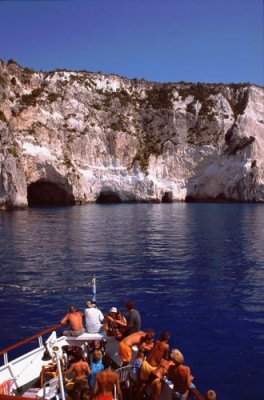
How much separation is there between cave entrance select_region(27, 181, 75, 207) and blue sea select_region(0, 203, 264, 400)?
44965 millimetres

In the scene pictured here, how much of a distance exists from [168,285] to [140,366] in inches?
501

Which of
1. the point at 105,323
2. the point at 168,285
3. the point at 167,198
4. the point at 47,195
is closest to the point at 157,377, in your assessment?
the point at 105,323

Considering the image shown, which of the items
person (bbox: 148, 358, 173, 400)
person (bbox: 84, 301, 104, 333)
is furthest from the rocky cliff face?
person (bbox: 148, 358, 173, 400)

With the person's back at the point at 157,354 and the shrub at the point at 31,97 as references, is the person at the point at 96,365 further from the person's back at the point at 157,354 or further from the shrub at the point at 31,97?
the shrub at the point at 31,97

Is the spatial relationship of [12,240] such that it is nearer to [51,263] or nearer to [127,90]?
[51,263]

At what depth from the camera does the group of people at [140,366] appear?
908 cm

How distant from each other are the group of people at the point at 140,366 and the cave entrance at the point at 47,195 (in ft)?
250

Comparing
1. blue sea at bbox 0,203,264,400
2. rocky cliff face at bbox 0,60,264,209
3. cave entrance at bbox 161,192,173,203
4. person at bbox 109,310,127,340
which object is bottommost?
blue sea at bbox 0,203,264,400

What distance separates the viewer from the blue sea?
569 inches

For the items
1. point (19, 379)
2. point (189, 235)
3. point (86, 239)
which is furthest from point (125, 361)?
point (189, 235)

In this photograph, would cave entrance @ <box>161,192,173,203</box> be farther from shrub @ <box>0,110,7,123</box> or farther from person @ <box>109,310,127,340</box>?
person @ <box>109,310,127,340</box>

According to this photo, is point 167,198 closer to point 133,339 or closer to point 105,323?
point 105,323

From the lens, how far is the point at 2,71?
8912 cm

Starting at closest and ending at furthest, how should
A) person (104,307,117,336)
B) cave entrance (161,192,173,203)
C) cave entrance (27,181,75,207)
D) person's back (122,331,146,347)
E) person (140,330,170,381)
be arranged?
person (140,330,170,381) → person's back (122,331,146,347) → person (104,307,117,336) → cave entrance (27,181,75,207) → cave entrance (161,192,173,203)
